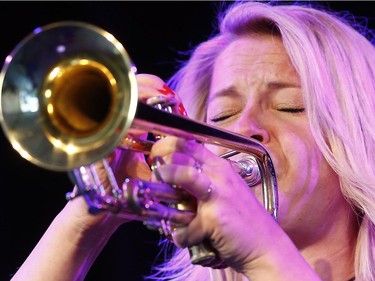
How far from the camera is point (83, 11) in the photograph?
11.0ft

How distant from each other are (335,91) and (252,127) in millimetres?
376

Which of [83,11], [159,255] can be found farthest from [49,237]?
[83,11]

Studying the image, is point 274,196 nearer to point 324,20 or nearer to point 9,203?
point 324,20

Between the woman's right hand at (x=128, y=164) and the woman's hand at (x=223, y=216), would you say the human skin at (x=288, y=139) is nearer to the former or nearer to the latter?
the woman's right hand at (x=128, y=164)

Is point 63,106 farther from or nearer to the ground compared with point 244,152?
farther from the ground

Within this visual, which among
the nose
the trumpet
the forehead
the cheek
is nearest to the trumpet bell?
the trumpet

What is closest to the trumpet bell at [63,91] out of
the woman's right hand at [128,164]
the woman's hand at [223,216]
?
the woman's hand at [223,216]

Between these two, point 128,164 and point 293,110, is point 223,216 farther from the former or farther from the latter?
point 293,110

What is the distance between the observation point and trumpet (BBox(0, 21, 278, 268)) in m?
1.42

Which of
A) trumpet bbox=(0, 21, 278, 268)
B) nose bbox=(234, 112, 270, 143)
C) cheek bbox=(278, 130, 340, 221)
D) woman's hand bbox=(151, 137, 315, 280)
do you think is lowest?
cheek bbox=(278, 130, 340, 221)

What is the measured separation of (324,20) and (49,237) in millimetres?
1458

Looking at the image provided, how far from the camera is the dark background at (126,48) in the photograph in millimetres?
3211

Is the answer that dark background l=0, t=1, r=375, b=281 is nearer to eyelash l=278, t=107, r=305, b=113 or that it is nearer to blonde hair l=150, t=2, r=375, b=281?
blonde hair l=150, t=2, r=375, b=281

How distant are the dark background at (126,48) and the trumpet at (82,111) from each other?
179cm
